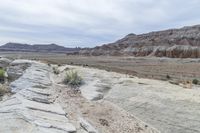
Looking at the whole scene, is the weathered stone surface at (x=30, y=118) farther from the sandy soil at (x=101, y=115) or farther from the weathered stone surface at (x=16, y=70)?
the weathered stone surface at (x=16, y=70)

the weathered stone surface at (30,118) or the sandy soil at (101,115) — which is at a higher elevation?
the weathered stone surface at (30,118)

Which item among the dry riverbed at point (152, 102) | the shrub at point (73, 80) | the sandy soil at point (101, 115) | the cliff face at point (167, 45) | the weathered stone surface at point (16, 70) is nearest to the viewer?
the sandy soil at point (101, 115)

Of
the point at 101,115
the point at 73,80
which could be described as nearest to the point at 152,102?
the point at 101,115

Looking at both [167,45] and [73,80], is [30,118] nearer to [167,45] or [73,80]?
[73,80]

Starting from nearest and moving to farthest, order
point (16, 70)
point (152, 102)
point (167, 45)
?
point (152, 102) < point (16, 70) < point (167, 45)

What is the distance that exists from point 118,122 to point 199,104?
2.74m

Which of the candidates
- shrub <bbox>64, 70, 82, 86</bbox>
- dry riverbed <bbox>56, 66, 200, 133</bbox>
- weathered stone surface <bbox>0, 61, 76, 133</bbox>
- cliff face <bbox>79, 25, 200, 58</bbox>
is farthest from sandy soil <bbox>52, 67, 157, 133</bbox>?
cliff face <bbox>79, 25, 200, 58</bbox>

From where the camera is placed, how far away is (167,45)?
359 feet

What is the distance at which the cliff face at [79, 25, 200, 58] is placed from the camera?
9901 cm

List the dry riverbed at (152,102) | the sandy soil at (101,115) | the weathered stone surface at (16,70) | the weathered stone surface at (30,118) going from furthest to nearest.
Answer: the weathered stone surface at (16,70) < the dry riverbed at (152,102) < the sandy soil at (101,115) < the weathered stone surface at (30,118)

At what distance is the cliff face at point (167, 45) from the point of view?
99006 mm

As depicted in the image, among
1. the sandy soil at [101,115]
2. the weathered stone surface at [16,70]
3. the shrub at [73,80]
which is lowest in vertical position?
the sandy soil at [101,115]

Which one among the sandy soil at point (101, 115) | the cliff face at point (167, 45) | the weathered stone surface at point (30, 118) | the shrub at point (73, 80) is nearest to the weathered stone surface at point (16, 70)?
the shrub at point (73, 80)

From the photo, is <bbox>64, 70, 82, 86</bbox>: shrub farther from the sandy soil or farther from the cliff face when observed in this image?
the cliff face
